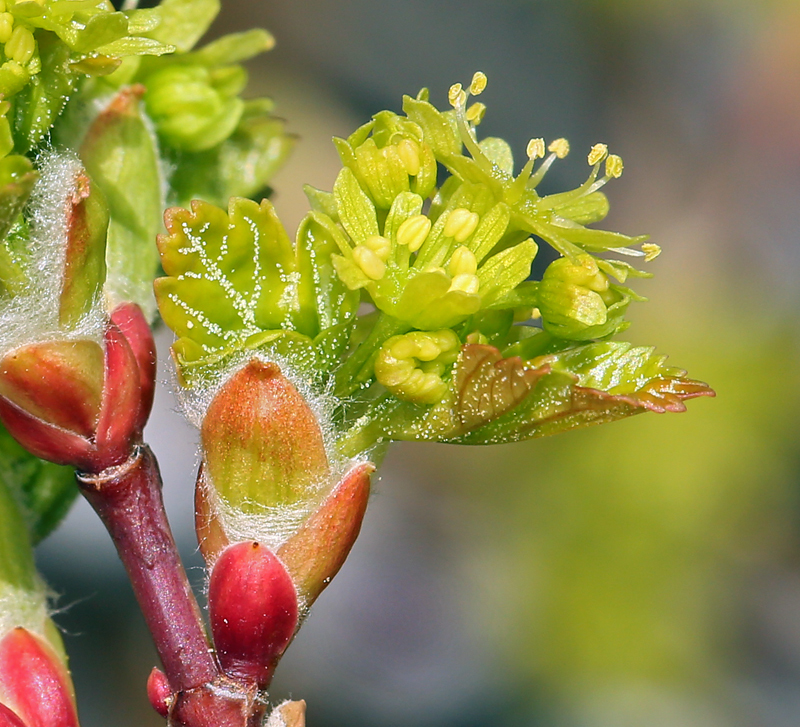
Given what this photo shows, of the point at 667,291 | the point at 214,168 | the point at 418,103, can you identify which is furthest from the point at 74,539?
the point at 667,291

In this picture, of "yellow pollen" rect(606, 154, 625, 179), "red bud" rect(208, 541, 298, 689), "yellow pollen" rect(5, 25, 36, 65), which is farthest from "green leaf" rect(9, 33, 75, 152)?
"yellow pollen" rect(606, 154, 625, 179)

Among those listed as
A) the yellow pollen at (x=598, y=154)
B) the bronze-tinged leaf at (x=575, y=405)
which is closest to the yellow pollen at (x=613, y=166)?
the yellow pollen at (x=598, y=154)

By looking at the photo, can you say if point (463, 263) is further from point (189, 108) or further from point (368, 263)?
point (189, 108)

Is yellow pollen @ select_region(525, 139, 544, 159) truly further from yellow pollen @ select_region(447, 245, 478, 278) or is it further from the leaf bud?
the leaf bud

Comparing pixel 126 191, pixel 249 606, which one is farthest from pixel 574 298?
pixel 126 191

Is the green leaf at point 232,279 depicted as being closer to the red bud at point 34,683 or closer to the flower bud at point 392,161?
the flower bud at point 392,161

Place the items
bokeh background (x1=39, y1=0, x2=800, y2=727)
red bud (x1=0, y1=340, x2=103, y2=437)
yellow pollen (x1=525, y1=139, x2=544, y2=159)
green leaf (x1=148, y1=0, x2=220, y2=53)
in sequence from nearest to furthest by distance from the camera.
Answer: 1. red bud (x1=0, y1=340, x2=103, y2=437)
2. yellow pollen (x1=525, y1=139, x2=544, y2=159)
3. green leaf (x1=148, y1=0, x2=220, y2=53)
4. bokeh background (x1=39, y1=0, x2=800, y2=727)
